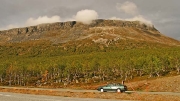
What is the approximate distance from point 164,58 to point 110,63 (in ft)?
101

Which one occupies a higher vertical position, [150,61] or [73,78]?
[150,61]

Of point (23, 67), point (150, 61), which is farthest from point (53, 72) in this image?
point (150, 61)

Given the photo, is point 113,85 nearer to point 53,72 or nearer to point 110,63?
point 110,63

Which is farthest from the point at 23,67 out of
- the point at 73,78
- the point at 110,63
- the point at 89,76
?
the point at 110,63

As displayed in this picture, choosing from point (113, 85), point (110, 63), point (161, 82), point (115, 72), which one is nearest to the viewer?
point (113, 85)

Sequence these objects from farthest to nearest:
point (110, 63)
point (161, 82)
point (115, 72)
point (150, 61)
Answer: point (115, 72)
point (110, 63)
point (150, 61)
point (161, 82)

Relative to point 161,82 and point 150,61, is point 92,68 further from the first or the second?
point 161,82

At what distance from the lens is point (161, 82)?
58.6 meters

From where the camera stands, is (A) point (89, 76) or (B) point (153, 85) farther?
(A) point (89, 76)

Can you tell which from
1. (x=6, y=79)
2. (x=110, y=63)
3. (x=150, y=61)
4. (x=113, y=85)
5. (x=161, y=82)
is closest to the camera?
(x=113, y=85)

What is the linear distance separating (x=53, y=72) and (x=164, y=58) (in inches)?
2833

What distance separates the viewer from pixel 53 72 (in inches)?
6206

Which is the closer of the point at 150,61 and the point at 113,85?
the point at 113,85

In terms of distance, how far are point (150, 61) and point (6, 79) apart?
97740mm
